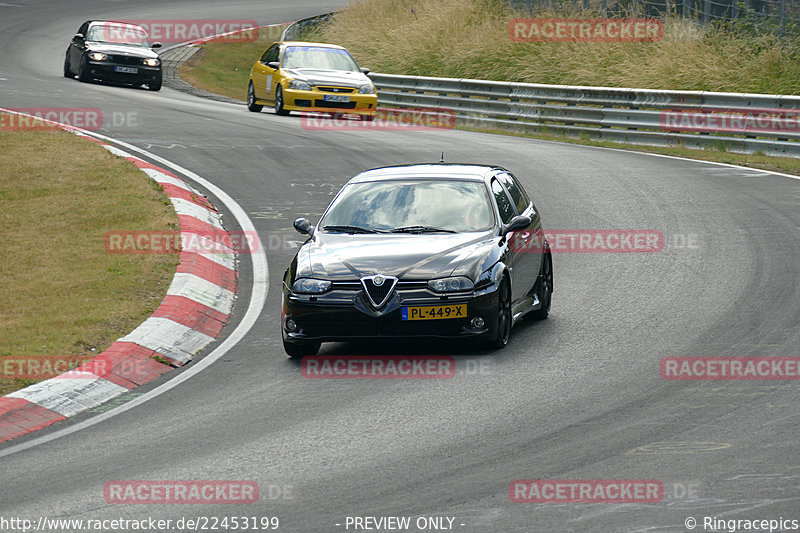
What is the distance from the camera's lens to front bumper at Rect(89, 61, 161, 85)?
3119 cm

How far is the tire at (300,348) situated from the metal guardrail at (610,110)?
45.2 ft

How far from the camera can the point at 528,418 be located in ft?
26.3

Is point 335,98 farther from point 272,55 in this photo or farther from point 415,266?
point 415,266

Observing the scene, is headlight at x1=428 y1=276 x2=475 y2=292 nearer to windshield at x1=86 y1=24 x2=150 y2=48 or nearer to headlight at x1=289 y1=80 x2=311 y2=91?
headlight at x1=289 y1=80 x2=311 y2=91

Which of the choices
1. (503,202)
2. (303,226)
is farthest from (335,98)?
(303,226)

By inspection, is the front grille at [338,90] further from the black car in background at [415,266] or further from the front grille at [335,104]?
the black car in background at [415,266]

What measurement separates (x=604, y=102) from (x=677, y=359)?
1632 centimetres

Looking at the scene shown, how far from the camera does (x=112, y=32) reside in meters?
32.6

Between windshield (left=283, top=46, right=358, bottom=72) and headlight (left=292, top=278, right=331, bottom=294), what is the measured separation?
18.7m

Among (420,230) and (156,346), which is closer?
(156,346)

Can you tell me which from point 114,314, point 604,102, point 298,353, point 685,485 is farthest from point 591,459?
point 604,102

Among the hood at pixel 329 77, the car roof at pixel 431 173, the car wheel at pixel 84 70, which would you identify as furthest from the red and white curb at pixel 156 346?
the car wheel at pixel 84 70

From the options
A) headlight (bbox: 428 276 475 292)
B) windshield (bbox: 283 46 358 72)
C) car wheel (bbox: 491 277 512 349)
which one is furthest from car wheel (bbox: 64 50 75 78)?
headlight (bbox: 428 276 475 292)

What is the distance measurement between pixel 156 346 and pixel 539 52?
75.9 ft
